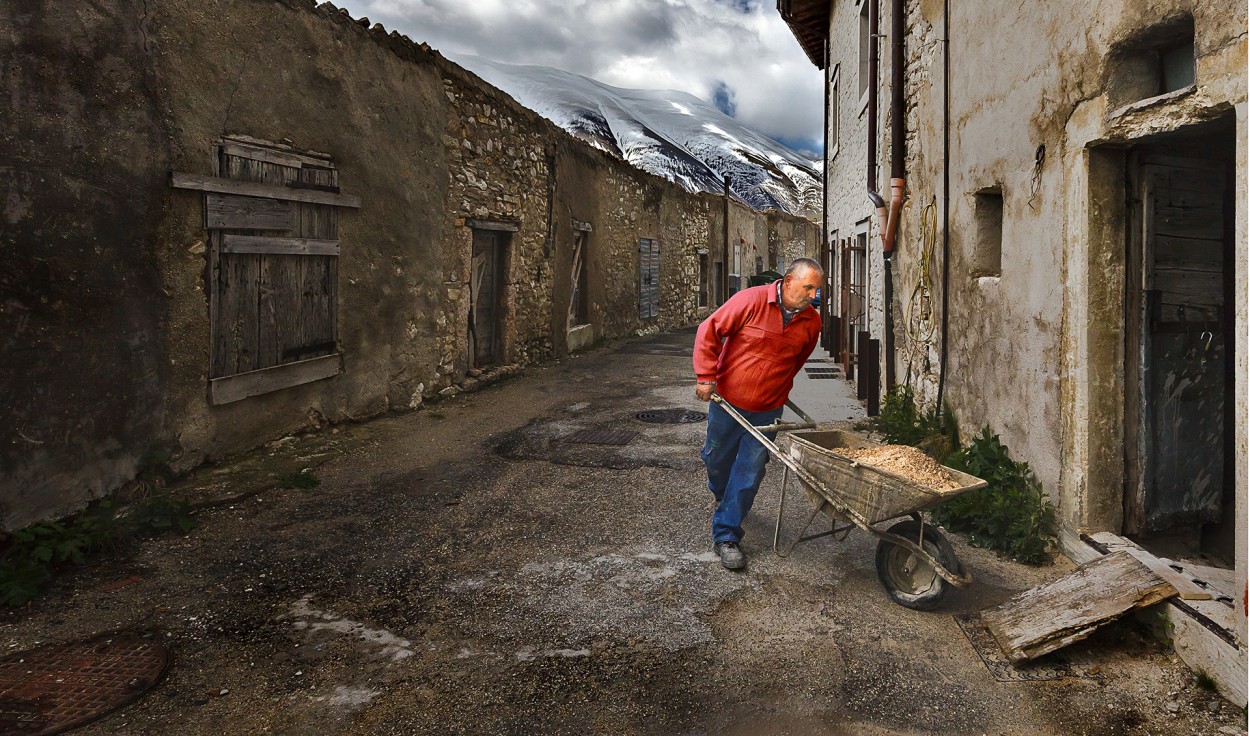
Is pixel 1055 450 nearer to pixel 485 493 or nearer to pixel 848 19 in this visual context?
pixel 485 493

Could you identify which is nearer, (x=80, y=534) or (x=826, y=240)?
(x=80, y=534)

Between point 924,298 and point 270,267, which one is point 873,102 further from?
point 270,267

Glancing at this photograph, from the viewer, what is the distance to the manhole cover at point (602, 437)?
23.7ft

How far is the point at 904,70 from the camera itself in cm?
738

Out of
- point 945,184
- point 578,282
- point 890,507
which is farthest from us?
point 578,282

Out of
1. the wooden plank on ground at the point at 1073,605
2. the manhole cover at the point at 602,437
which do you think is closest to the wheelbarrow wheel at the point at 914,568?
the wooden plank on ground at the point at 1073,605

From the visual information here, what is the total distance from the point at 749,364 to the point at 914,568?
1.28 metres

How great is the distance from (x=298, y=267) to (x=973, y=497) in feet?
17.4

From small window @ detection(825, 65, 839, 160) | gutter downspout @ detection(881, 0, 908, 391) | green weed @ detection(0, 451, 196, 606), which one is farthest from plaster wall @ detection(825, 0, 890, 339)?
green weed @ detection(0, 451, 196, 606)

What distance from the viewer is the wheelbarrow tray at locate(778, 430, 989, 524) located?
342cm

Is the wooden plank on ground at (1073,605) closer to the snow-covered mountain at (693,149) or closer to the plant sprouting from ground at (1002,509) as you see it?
the plant sprouting from ground at (1002,509)

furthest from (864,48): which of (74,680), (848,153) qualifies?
(74,680)

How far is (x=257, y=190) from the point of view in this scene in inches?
245

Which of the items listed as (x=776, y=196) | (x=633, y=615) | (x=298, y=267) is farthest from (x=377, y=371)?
(x=776, y=196)
